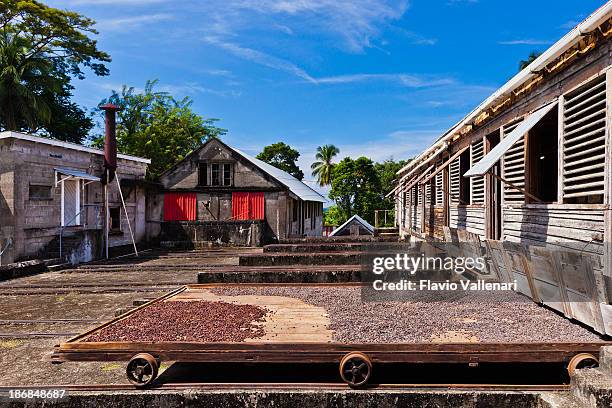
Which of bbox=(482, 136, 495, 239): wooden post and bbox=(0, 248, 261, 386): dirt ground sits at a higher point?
bbox=(482, 136, 495, 239): wooden post

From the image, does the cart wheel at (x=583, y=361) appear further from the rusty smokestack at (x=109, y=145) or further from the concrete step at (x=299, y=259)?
the rusty smokestack at (x=109, y=145)

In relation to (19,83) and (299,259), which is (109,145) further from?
(299,259)

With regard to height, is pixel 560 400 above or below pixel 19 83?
below

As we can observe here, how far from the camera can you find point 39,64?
94.9ft

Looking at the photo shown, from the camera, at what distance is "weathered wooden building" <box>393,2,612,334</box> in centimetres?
550

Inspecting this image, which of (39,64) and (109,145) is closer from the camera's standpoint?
(109,145)

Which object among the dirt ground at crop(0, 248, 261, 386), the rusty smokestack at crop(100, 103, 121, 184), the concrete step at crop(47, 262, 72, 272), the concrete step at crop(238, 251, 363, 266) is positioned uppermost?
the rusty smokestack at crop(100, 103, 121, 184)

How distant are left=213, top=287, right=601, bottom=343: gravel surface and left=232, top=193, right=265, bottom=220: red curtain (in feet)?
55.6

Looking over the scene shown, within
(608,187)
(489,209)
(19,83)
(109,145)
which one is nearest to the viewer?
(608,187)

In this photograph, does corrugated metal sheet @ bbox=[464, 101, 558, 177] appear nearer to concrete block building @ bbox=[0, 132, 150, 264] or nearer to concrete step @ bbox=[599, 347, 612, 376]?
concrete step @ bbox=[599, 347, 612, 376]

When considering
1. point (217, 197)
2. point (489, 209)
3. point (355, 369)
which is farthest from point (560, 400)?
point (217, 197)

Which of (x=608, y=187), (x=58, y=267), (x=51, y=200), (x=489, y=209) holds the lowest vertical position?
(x=58, y=267)

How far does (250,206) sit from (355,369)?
66.9 ft

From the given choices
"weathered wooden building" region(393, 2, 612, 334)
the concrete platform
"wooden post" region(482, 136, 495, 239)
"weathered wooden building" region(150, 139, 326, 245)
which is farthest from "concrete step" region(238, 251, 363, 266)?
"weathered wooden building" region(150, 139, 326, 245)
